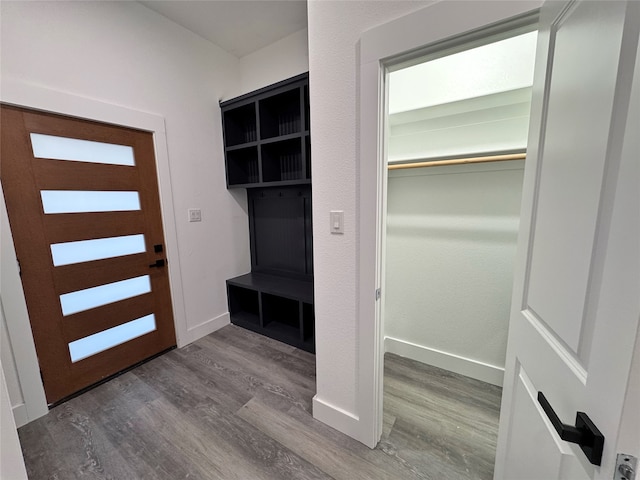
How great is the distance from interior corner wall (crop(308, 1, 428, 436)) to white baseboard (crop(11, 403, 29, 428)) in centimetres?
185

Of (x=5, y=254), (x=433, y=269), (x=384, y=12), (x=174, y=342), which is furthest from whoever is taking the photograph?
(x=174, y=342)

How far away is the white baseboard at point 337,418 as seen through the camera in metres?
1.41

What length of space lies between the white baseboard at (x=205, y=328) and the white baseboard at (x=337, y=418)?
155 cm

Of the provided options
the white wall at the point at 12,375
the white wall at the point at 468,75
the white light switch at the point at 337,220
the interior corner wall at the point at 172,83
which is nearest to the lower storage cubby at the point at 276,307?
the interior corner wall at the point at 172,83

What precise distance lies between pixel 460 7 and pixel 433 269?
5.00ft

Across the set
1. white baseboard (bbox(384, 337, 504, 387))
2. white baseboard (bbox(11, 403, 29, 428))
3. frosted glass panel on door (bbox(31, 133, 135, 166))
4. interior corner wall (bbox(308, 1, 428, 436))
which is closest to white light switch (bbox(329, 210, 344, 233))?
interior corner wall (bbox(308, 1, 428, 436))

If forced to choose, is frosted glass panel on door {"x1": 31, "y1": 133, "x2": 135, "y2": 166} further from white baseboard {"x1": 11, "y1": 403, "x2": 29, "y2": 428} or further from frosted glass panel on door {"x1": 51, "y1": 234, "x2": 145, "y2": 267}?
white baseboard {"x1": 11, "y1": 403, "x2": 29, "y2": 428}

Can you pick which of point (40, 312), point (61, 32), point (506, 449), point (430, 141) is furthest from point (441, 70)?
point (40, 312)

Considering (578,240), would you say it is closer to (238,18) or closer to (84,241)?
(84,241)

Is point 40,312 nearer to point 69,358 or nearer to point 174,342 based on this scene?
point 69,358

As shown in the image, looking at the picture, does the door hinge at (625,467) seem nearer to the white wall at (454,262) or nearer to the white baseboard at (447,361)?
the white wall at (454,262)

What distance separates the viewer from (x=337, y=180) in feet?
4.24

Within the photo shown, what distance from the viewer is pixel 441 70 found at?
1.68m

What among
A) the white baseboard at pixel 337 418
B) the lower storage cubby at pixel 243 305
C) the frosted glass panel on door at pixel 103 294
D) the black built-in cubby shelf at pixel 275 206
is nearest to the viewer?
the white baseboard at pixel 337 418
